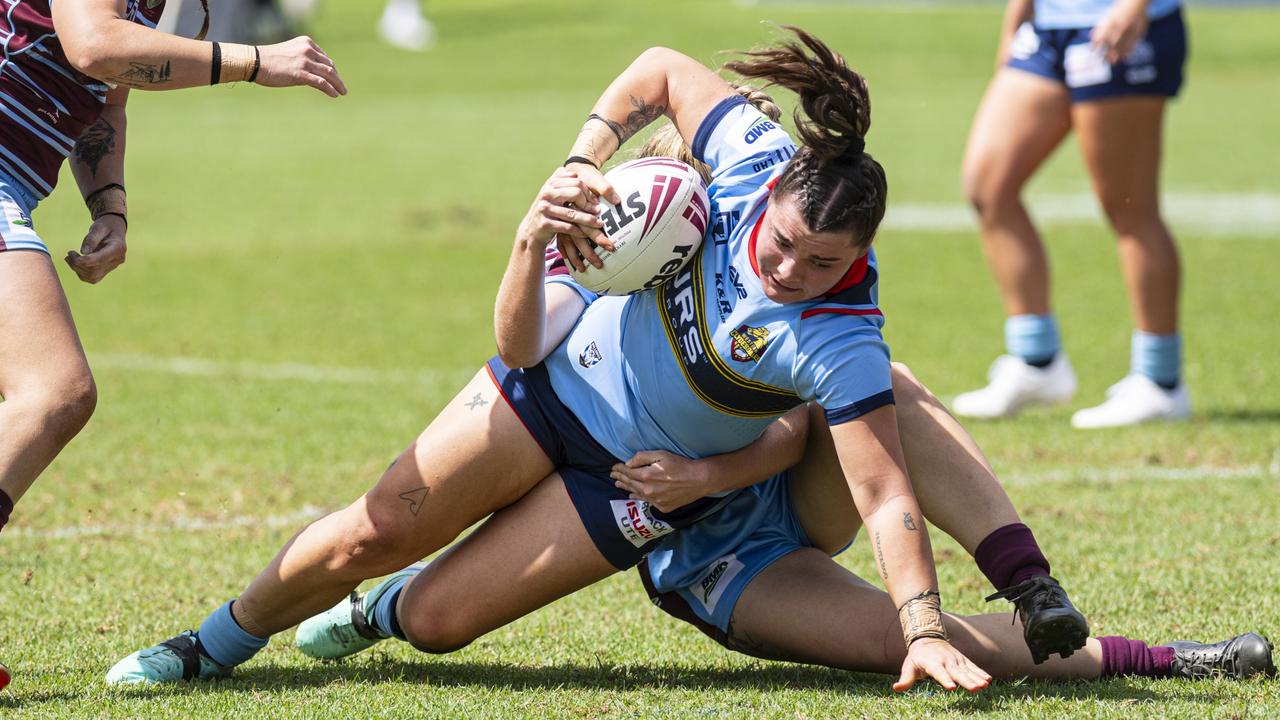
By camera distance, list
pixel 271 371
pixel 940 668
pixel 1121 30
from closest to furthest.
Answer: pixel 940 668
pixel 1121 30
pixel 271 371

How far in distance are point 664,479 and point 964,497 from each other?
0.74m

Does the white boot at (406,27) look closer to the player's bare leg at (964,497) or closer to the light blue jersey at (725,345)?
the light blue jersey at (725,345)

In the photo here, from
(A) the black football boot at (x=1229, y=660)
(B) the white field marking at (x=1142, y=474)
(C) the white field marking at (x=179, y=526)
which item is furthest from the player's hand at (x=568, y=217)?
(B) the white field marking at (x=1142, y=474)

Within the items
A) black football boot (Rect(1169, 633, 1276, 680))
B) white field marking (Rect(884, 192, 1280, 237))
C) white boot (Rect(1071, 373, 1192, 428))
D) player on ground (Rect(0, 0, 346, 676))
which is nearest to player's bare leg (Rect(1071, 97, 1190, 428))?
white boot (Rect(1071, 373, 1192, 428))

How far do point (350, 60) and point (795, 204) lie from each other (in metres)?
36.8

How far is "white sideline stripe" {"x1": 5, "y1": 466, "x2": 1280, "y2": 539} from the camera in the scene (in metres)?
5.87

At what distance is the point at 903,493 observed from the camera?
3.86 m

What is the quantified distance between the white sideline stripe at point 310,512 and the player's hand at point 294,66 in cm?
233

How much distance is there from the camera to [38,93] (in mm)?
4320

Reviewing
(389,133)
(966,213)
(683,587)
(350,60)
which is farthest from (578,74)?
(683,587)

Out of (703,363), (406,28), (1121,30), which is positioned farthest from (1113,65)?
(406,28)

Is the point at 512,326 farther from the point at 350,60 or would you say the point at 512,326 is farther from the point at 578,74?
the point at 350,60

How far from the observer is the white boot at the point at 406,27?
43.1m

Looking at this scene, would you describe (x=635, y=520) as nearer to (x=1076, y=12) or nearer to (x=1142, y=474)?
(x=1142, y=474)
